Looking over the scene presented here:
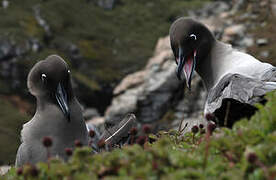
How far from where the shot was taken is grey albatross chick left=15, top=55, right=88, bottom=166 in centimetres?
770

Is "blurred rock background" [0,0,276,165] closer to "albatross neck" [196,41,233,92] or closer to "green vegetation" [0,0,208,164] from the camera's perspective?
"green vegetation" [0,0,208,164]

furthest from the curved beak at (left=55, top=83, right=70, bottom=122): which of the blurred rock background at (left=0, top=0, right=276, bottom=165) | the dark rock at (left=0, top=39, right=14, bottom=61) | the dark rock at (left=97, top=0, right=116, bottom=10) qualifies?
the dark rock at (left=97, top=0, right=116, bottom=10)

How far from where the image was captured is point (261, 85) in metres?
7.32

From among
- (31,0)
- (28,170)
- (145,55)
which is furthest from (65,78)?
(31,0)

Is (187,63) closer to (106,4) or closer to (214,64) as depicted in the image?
(214,64)

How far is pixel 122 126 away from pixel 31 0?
8706cm

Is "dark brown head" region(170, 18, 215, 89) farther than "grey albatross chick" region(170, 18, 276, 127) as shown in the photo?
Yes

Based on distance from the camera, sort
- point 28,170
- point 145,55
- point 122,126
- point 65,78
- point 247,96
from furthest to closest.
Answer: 1. point 145,55
2. point 122,126
3. point 65,78
4. point 247,96
5. point 28,170

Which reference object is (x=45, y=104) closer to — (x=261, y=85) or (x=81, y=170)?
(x=261, y=85)

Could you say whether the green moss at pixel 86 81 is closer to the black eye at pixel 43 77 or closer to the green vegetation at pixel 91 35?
the green vegetation at pixel 91 35

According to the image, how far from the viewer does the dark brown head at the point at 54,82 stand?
8.00m

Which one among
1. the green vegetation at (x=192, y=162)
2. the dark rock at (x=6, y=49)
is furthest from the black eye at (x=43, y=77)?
the dark rock at (x=6, y=49)

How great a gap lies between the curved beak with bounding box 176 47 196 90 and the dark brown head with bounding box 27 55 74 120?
7.73 ft

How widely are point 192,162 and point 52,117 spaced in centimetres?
381
